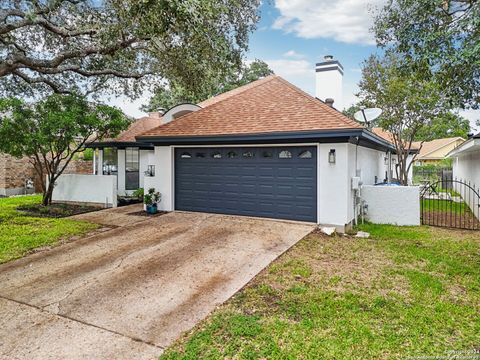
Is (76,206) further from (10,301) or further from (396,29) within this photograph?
(396,29)

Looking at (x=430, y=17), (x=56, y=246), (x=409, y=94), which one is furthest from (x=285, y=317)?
(x=409, y=94)

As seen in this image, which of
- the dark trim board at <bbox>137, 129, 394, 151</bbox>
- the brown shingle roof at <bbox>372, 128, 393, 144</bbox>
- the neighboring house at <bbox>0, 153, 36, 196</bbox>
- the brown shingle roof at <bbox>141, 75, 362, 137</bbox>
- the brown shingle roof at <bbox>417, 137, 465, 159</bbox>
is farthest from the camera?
the brown shingle roof at <bbox>417, 137, 465, 159</bbox>

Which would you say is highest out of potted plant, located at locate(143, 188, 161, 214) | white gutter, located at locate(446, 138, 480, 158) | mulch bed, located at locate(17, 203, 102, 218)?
white gutter, located at locate(446, 138, 480, 158)

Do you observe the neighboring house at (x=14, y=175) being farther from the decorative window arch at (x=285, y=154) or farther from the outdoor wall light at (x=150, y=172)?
the decorative window arch at (x=285, y=154)

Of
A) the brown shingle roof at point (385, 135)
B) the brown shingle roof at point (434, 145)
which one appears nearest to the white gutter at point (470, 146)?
the brown shingle roof at point (385, 135)

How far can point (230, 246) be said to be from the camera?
22.2 feet

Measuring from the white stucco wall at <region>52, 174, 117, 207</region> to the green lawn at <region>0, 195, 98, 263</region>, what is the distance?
89.7 inches

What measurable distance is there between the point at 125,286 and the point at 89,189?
8.73 metres

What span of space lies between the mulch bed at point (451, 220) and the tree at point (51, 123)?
11.0m

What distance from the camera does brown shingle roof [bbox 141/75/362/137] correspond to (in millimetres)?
8484

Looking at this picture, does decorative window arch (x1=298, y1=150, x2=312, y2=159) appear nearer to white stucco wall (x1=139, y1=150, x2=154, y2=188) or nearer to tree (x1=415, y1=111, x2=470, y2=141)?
white stucco wall (x1=139, y1=150, x2=154, y2=188)

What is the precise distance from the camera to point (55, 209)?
11.2 meters

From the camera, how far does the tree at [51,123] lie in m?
9.73

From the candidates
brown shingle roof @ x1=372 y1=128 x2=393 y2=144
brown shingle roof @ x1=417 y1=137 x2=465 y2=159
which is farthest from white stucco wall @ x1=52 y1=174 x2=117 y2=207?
brown shingle roof @ x1=417 y1=137 x2=465 y2=159
